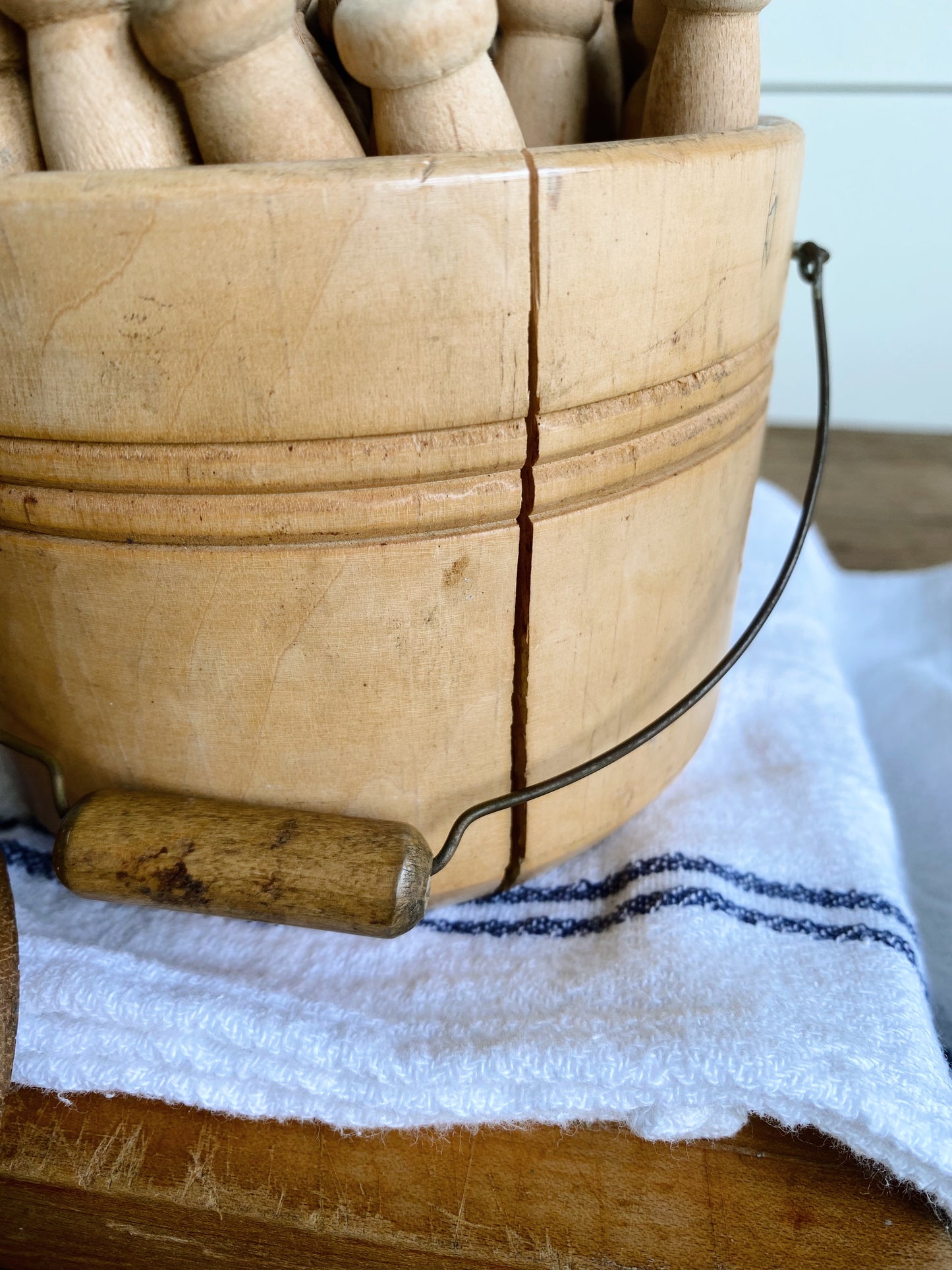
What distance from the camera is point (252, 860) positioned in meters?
0.34

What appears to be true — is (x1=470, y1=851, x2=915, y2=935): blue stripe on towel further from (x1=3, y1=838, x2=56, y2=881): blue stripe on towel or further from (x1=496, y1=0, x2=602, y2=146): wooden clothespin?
(x1=496, y1=0, x2=602, y2=146): wooden clothespin

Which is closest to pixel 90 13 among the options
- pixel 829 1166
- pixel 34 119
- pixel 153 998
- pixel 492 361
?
pixel 34 119

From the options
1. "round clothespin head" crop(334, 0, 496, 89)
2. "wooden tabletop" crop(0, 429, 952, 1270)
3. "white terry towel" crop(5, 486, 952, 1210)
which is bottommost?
"wooden tabletop" crop(0, 429, 952, 1270)

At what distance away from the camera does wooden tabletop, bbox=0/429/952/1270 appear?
335mm

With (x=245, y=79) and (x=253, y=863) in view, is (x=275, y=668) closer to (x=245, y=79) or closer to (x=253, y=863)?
(x=253, y=863)

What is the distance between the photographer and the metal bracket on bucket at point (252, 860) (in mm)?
338

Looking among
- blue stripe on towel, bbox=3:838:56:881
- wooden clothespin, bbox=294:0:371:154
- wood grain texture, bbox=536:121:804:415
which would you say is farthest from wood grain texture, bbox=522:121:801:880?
blue stripe on towel, bbox=3:838:56:881

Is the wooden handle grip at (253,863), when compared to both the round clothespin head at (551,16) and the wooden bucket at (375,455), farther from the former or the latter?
the round clothespin head at (551,16)

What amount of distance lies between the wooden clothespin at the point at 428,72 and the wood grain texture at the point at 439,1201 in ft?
1.08

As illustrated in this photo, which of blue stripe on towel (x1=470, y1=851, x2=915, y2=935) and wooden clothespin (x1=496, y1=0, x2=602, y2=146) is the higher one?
wooden clothespin (x1=496, y1=0, x2=602, y2=146)

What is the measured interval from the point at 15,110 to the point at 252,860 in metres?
0.25

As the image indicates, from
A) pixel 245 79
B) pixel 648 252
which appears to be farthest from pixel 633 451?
pixel 245 79

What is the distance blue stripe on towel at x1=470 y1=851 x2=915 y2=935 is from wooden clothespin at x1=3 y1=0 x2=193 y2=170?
0.31m

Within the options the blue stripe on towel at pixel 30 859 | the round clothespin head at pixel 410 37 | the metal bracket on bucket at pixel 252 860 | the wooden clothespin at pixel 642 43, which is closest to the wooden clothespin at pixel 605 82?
the wooden clothespin at pixel 642 43
